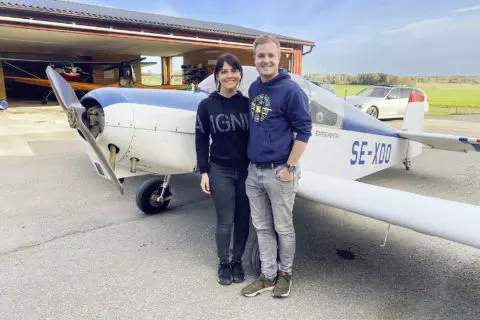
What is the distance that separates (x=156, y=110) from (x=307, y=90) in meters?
1.58

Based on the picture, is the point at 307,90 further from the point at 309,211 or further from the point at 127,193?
the point at 127,193

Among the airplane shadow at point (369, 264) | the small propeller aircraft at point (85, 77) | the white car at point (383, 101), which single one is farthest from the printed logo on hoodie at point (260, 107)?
the small propeller aircraft at point (85, 77)

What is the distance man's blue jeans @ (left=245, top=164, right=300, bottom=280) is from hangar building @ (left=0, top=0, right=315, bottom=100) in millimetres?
12962

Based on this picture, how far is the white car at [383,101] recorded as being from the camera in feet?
49.1

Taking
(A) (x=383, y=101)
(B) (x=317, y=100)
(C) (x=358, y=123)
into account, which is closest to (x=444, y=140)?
(C) (x=358, y=123)

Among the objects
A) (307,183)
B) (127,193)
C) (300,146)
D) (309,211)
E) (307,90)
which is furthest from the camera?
(127,193)

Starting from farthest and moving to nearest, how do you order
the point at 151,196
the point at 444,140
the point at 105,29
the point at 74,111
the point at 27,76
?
1. the point at 27,76
2. the point at 105,29
3. the point at 444,140
4. the point at 151,196
5. the point at 74,111

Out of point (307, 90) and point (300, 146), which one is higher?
point (307, 90)

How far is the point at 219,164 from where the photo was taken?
2.54 m

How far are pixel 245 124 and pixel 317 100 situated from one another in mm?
1450

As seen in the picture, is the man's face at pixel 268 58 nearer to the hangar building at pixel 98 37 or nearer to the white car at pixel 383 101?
the hangar building at pixel 98 37

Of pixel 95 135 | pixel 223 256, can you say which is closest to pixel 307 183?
pixel 223 256

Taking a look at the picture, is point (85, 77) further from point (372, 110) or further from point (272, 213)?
point (272, 213)

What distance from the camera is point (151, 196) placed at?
13.6ft
